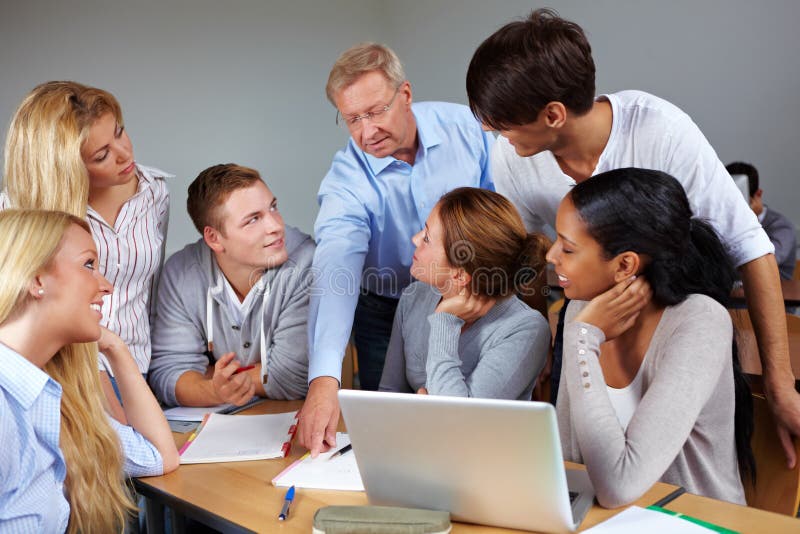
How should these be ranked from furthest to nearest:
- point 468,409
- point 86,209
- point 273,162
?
point 273,162 → point 86,209 → point 468,409

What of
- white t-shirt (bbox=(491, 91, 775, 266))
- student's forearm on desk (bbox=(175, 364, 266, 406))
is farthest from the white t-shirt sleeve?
student's forearm on desk (bbox=(175, 364, 266, 406))

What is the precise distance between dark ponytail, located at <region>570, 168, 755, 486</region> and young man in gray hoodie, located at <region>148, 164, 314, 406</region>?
978 mm

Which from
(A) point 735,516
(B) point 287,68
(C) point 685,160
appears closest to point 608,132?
(C) point 685,160

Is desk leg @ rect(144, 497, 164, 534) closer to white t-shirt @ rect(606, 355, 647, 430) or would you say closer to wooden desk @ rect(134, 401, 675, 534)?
wooden desk @ rect(134, 401, 675, 534)

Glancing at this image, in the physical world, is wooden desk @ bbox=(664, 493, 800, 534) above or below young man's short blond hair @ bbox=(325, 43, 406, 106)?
below

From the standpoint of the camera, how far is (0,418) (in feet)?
4.31

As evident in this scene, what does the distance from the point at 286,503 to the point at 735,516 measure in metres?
0.76

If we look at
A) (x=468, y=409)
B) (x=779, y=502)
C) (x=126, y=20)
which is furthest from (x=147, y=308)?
(x=126, y=20)

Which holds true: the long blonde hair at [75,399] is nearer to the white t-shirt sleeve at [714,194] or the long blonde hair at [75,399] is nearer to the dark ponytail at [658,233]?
the dark ponytail at [658,233]

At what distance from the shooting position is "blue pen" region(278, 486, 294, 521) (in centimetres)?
139

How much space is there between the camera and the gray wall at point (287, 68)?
408 centimetres

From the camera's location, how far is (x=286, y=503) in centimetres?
142

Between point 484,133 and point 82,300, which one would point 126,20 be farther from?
point 82,300

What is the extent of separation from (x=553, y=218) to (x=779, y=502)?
909 millimetres
